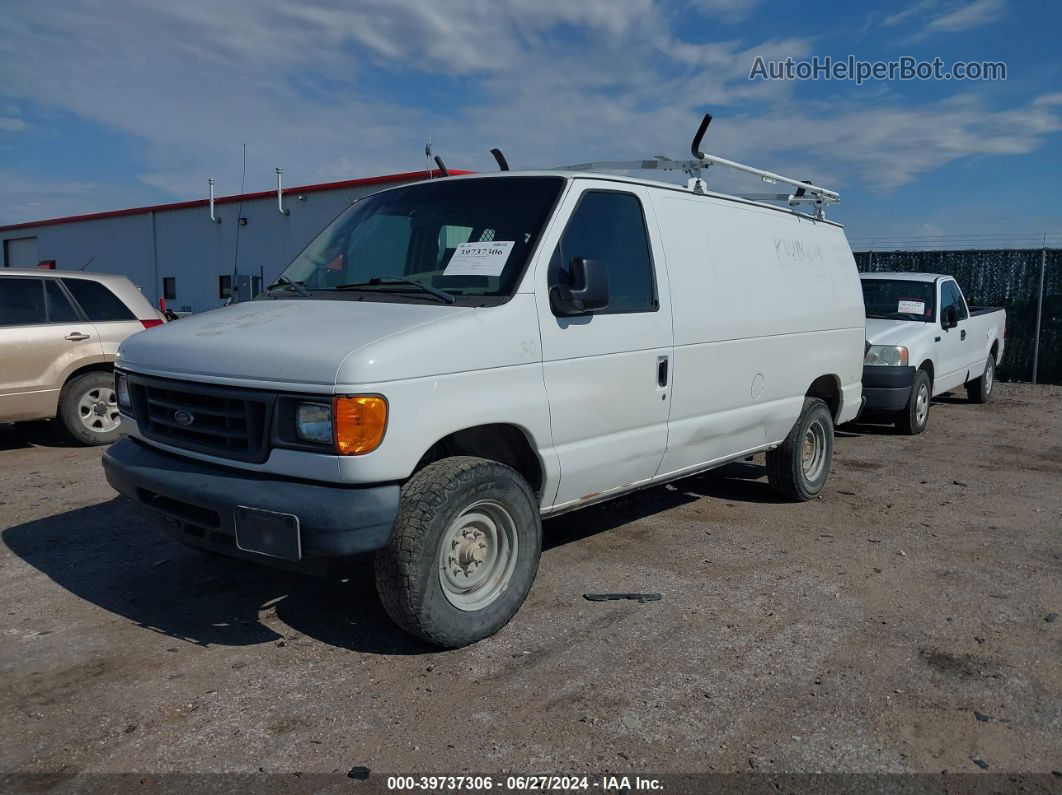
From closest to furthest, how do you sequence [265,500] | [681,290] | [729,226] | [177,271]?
[265,500] < [681,290] < [729,226] < [177,271]

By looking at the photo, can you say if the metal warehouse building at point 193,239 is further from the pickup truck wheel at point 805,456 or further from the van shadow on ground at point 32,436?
the pickup truck wheel at point 805,456

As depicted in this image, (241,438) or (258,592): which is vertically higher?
(241,438)

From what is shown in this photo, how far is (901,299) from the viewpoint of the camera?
427 inches

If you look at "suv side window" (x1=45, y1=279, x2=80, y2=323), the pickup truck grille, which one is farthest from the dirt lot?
"suv side window" (x1=45, y1=279, x2=80, y2=323)

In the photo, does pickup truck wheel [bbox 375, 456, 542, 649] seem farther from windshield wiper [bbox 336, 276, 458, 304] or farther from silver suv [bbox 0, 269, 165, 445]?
silver suv [bbox 0, 269, 165, 445]

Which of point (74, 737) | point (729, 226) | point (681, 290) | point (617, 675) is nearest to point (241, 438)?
point (74, 737)

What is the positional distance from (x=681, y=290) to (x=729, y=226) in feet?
2.82

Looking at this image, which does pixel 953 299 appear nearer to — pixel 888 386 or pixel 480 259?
pixel 888 386

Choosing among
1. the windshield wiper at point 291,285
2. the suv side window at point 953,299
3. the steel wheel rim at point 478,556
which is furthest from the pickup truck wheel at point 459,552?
the suv side window at point 953,299

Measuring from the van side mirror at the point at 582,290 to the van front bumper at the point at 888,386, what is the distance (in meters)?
6.44

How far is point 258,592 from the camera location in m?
4.54

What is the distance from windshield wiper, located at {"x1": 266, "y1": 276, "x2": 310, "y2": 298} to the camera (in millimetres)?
4484

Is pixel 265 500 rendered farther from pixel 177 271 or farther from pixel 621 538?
pixel 177 271

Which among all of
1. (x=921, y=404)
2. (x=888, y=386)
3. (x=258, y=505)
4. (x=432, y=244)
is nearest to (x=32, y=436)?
(x=432, y=244)
